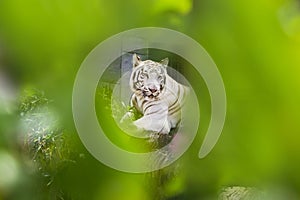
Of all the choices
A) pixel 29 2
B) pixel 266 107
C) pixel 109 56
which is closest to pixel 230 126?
pixel 266 107

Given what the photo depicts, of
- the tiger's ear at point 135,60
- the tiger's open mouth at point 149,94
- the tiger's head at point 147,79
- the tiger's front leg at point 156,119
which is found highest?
the tiger's ear at point 135,60

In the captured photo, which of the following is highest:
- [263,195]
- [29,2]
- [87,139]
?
[29,2]

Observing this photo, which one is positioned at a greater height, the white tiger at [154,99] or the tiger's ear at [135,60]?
the tiger's ear at [135,60]

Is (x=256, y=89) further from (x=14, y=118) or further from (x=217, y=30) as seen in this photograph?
(x=14, y=118)

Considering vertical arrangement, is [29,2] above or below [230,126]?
above
